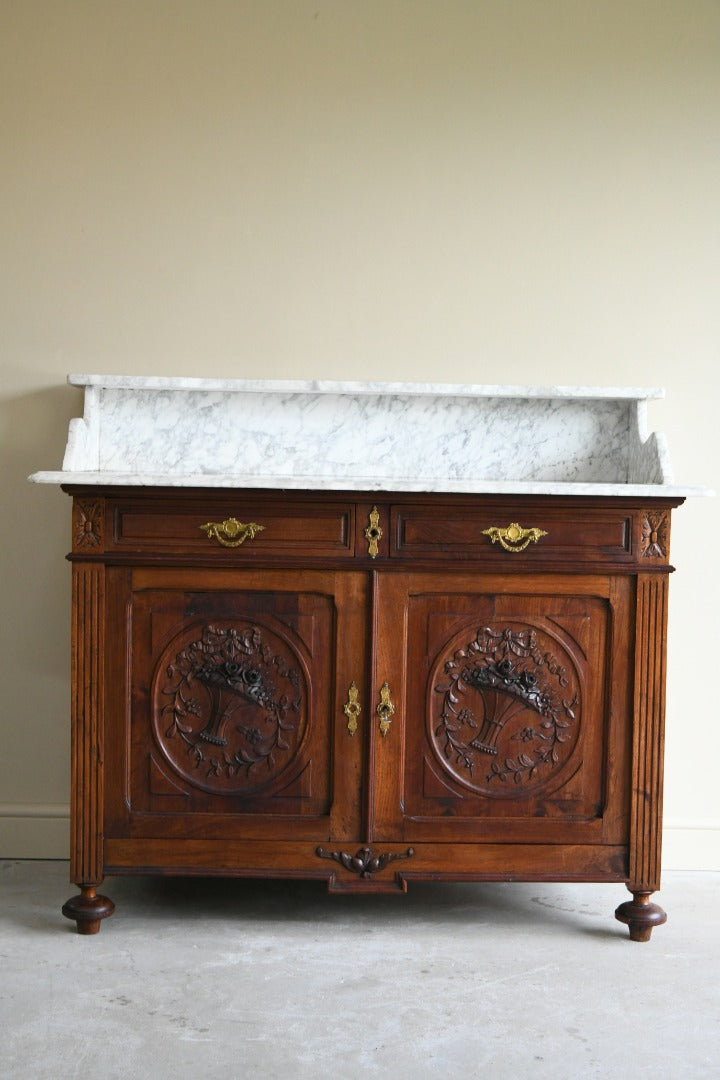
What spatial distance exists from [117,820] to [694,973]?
131 centimetres

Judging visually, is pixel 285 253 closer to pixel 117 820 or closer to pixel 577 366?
pixel 577 366

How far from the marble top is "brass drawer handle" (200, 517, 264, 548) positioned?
0.46m

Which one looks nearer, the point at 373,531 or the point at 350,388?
the point at 373,531

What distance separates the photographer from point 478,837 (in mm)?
2336

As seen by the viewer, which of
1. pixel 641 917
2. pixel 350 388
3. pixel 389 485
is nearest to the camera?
pixel 389 485

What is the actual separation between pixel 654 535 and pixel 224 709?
3.46ft

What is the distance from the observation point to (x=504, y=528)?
7.62 feet

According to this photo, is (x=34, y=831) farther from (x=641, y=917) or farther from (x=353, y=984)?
(x=641, y=917)

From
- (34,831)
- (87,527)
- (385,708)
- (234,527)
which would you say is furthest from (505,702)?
(34,831)

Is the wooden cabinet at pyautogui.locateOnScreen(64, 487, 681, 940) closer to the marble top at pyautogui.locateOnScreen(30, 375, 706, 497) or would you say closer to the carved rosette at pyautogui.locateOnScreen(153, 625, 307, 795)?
the carved rosette at pyautogui.locateOnScreen(153, 625, 307, 795)

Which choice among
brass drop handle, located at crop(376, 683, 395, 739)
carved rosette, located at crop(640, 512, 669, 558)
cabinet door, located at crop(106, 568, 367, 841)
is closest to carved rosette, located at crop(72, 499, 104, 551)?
cabinet door, located at crop(106, 568, 367, 841)

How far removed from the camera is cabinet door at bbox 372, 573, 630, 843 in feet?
7.65

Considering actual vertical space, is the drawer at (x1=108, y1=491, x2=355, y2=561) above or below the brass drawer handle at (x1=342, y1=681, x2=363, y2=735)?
above

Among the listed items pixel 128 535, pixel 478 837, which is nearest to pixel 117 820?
pixel 128 535
